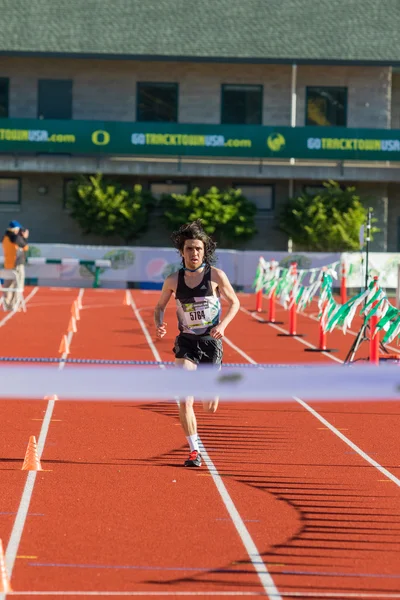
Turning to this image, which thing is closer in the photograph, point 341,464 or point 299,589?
point 299,589

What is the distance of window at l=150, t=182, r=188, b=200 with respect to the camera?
44.6 meters

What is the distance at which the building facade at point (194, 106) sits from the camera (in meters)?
43.5

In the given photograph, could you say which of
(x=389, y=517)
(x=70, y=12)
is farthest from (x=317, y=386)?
(x=70, y=12)

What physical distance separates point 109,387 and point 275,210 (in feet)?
129

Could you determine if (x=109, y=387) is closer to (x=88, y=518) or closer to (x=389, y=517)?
(x=88, y=518)

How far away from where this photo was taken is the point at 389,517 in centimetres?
845

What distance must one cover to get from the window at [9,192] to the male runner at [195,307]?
3548 cm

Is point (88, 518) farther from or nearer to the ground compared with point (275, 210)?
nearer to the ground

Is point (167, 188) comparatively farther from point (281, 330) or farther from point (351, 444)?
point (351, 444)

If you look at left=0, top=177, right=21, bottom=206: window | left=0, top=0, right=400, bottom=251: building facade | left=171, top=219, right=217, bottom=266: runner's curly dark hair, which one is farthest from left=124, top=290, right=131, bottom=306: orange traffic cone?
left=171, top=219, right=217, bottom=266: runner's curly dark hair

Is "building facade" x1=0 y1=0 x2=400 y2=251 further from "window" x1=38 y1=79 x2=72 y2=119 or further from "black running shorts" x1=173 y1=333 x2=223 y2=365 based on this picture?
"black running shorts" x1=173 y1=333 x2=223 y2=365

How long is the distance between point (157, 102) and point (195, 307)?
117ft

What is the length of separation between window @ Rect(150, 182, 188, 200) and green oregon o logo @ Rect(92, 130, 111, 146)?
323 cm

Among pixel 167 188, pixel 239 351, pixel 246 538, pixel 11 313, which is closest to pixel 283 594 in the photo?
pixel 246 538
